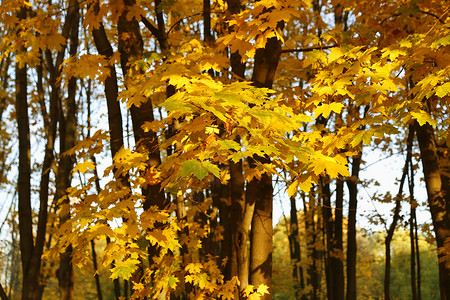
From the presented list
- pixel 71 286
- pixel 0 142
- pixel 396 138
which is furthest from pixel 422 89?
pixel 0 142

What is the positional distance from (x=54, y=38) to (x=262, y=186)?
3576 millimetres

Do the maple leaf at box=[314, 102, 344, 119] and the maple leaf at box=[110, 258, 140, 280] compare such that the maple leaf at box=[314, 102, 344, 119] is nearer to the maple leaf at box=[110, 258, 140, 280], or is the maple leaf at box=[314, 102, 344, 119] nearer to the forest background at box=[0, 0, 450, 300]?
the forest background at box=[0, 0, 450, 300]

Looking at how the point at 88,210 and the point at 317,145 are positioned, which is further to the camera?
the point at 88,210

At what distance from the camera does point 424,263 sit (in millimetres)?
39250

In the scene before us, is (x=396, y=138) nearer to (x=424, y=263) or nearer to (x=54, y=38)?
(x=54, y=38)

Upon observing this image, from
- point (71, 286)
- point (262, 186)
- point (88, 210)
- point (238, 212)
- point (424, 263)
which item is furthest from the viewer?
point (424, 263)

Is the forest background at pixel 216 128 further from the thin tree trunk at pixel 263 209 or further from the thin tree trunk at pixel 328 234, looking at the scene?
the thin tree trunk at pixel 328 234

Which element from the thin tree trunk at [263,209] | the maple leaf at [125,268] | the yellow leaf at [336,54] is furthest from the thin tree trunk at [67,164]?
the yellow leaf at [336,54]

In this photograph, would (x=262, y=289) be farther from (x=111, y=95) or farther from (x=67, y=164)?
(x=67, y=164)

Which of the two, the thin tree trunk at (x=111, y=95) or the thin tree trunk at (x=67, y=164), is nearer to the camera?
the thin tree trunk at (x=111, y=95)

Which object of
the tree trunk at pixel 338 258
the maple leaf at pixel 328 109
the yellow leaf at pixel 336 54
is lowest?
the tree trunk at pixel 338 258

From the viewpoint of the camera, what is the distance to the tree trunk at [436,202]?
7008 mm

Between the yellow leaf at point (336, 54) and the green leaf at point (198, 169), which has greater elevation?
the yellow leaf at point (336, 54)

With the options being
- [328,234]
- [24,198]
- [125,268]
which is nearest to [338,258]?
[328,234]
